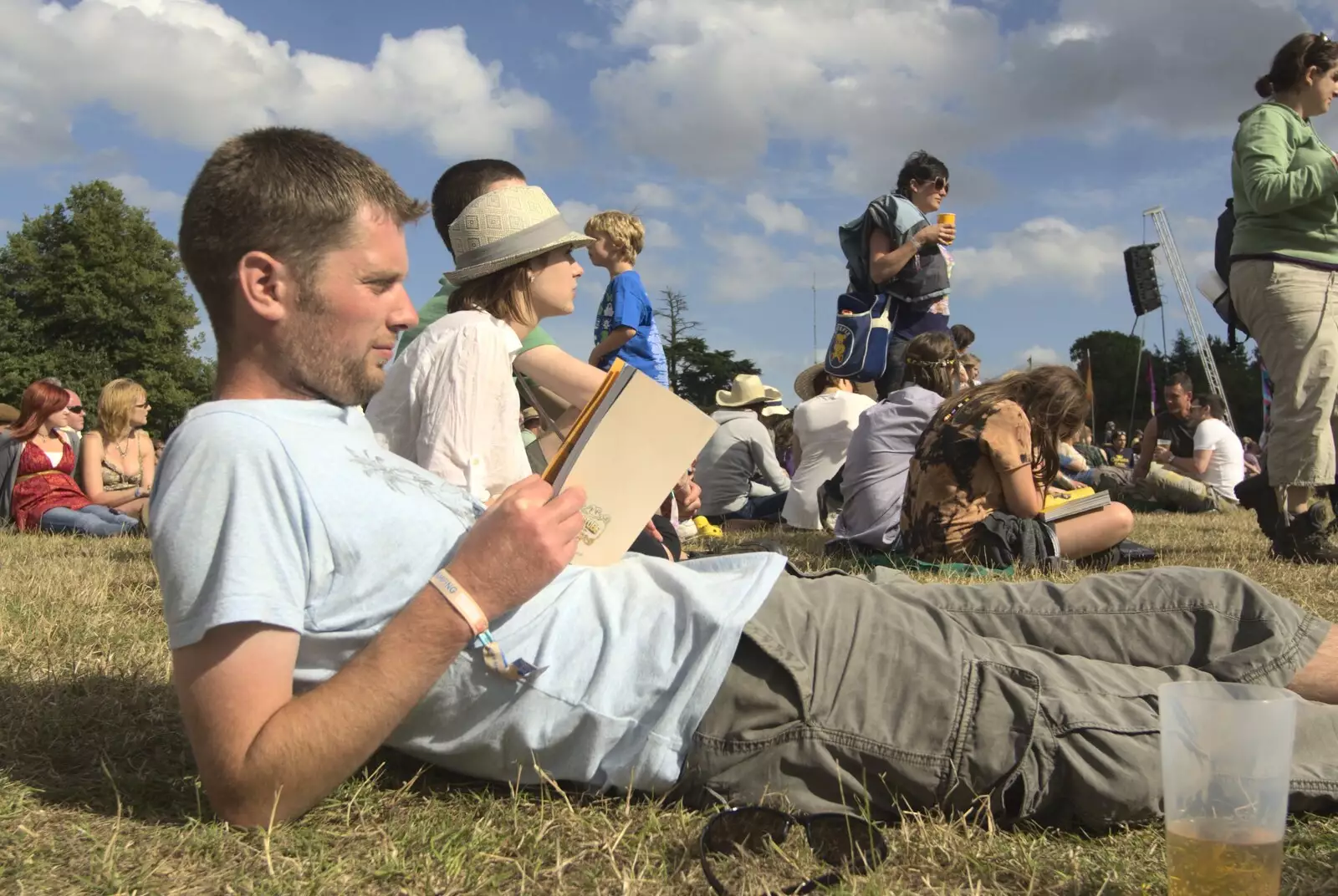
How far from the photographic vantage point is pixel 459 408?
118 inches

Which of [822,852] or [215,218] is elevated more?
[215,218]

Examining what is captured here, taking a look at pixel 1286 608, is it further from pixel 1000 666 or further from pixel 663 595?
pixel 663 595

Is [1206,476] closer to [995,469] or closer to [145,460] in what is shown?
[995,469]

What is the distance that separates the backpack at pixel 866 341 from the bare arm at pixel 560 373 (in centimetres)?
385

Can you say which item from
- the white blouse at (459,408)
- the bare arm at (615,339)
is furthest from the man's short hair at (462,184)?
the bare arm at (615,339)

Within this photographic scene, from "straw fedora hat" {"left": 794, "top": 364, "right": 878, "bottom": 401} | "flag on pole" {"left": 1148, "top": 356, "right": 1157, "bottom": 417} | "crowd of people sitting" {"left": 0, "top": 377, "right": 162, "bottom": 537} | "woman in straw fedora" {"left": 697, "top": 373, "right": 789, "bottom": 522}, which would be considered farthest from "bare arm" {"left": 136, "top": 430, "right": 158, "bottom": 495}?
"flag on pole" {"left": 1148, "top": 356, "right": 1157, "bottom": 417}

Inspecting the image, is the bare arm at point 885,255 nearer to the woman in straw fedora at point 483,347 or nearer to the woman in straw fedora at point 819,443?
the woman in straw fedora at point 819,443

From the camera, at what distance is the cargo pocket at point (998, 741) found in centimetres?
192

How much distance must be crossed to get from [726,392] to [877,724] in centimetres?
973

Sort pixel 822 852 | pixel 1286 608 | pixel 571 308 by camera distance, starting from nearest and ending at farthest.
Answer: pixel 822 852, pixel 1286 608, pixel 571 308

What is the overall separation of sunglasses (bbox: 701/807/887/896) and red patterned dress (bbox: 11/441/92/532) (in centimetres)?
848

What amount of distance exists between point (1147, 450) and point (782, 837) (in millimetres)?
11500

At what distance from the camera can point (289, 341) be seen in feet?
6.45

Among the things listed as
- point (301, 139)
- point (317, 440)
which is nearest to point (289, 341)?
point (317, 440)
